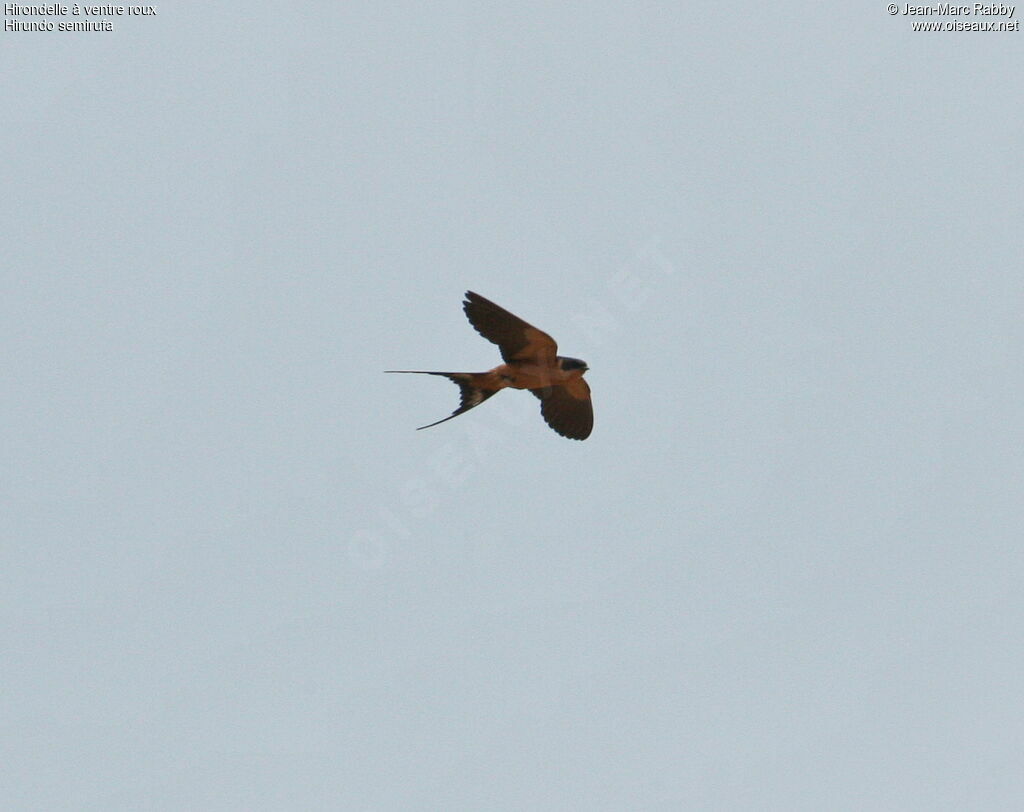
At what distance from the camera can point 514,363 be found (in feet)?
41.3

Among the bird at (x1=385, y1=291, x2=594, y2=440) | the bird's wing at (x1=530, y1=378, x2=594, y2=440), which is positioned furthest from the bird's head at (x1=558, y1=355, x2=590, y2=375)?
the bird's wing at (x1=530, y1=378, x2=594, y2=440)

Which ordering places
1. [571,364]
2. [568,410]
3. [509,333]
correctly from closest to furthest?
[509,333] < [571,364] < [568,410]

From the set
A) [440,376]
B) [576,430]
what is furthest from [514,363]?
[576,430]

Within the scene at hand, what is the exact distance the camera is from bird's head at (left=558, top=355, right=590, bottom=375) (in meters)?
12.6

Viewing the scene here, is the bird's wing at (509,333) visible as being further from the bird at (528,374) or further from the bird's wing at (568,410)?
the bird's wing at (568,410)

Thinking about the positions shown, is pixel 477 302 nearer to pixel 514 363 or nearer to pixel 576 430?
pixel 514 363

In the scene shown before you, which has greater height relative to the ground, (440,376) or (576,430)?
(440,376)

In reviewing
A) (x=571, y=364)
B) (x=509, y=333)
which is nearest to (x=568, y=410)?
(x=571, y=364)

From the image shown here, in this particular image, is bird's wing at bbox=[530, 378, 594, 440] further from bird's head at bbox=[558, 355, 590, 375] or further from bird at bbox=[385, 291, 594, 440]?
bird's head at bbox=[558, 355, 590, 375]

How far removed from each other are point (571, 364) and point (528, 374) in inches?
19.6

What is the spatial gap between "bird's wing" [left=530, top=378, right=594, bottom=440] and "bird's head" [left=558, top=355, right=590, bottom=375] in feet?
2.68

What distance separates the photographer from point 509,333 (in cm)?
1207

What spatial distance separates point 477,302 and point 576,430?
2866 mm

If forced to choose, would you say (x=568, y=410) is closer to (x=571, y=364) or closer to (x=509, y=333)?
(x=571, y=364)
